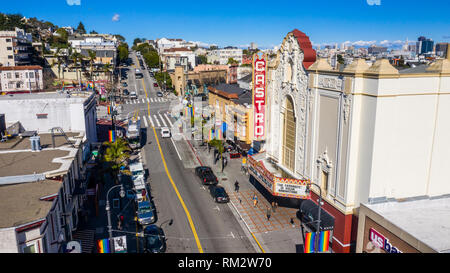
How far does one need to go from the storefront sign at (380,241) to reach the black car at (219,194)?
17923mm

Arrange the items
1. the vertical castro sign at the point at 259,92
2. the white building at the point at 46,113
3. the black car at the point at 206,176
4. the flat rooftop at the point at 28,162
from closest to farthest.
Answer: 1. the flat rooftop at the point at 28,162
2. the vertical castro sign at the point at 259,92
3. the white building at the point at 46,113
4. the black car at the point at 206,176

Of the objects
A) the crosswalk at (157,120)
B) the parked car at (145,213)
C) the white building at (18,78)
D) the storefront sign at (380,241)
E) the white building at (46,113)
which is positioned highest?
the white building at (18,78)

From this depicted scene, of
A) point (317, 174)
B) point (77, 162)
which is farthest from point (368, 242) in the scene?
point (77, 162)

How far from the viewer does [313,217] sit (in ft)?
97.8

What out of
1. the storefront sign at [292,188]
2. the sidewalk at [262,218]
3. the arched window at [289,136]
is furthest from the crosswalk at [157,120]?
the storefront sign at [292,188]

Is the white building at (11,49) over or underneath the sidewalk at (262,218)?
over

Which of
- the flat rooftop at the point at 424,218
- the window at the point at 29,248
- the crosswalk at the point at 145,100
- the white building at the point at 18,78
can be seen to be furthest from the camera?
the crosswalk at the point at 145,100

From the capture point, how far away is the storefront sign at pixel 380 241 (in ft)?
69.5

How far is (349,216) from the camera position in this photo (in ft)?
90.1

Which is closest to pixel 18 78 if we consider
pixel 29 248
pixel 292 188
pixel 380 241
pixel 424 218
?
Result: pixel 292 188

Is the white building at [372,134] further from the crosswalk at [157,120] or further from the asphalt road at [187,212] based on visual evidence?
the crosswalk at [157,120]

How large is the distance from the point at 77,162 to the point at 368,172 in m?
26.6

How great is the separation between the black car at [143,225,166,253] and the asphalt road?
2.15ft
